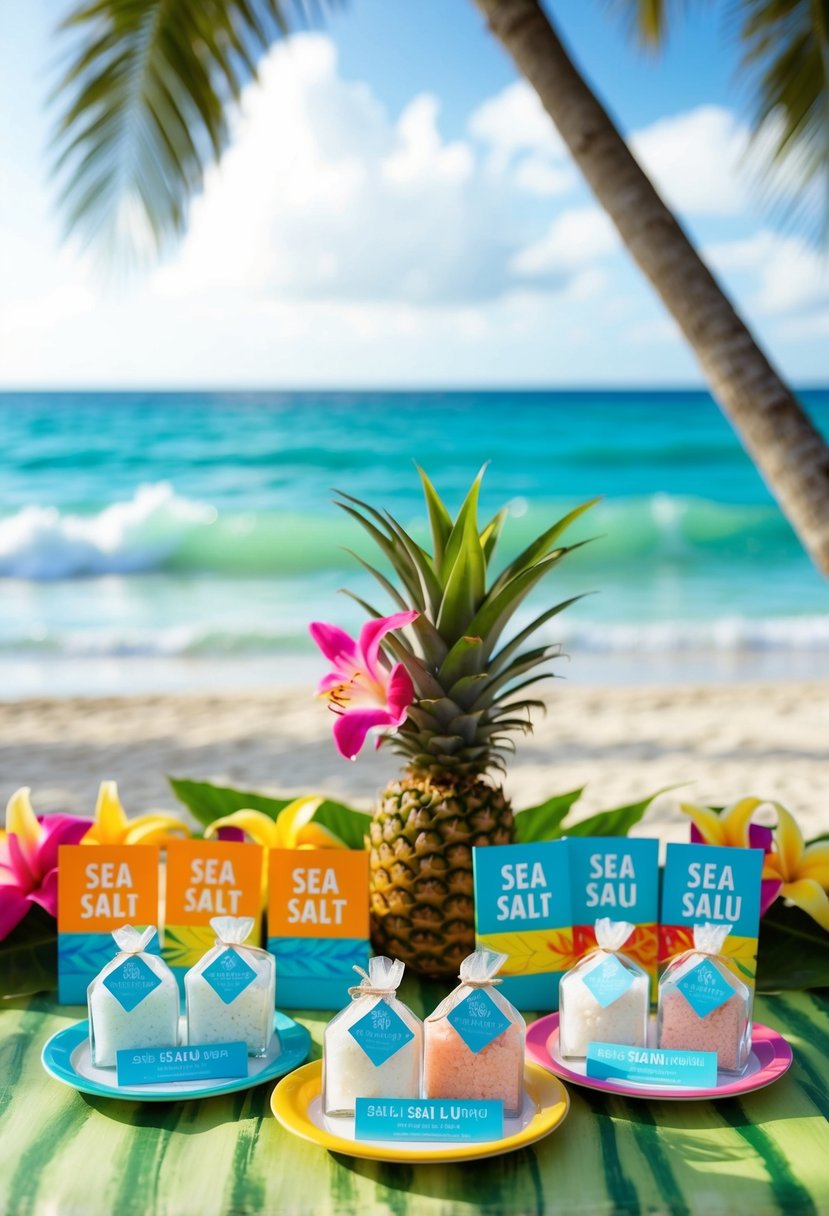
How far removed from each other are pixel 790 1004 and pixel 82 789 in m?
4.08

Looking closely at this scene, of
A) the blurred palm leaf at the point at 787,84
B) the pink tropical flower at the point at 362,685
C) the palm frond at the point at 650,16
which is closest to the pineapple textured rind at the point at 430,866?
the pink tropical flower at the point at 362,685

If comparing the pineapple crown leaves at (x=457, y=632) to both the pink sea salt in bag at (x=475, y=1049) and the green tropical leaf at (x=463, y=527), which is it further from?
the pink sea salt in bag at (x=475, y=1049)

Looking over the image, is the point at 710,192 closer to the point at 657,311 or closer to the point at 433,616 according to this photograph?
the point at 657,311

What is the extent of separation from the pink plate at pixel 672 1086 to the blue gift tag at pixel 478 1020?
14 centimetres

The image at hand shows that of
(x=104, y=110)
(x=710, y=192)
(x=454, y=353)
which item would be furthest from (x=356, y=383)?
(x=104, y=110)

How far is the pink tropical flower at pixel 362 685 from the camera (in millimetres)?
1377

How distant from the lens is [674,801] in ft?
16.0

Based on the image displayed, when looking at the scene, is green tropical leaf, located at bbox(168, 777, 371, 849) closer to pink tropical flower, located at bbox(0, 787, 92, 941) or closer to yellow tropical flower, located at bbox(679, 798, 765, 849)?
pink tropical flower, located at bbox(0, 787, 92, 941)

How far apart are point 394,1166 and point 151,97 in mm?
4421

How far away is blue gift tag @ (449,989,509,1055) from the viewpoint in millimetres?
1110

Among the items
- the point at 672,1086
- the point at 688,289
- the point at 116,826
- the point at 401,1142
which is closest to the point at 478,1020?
the point at 401,1142

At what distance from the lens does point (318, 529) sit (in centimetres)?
1511

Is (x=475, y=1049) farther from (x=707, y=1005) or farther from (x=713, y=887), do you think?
(x=713, y=887)

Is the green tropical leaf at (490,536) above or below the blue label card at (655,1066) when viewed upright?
above
